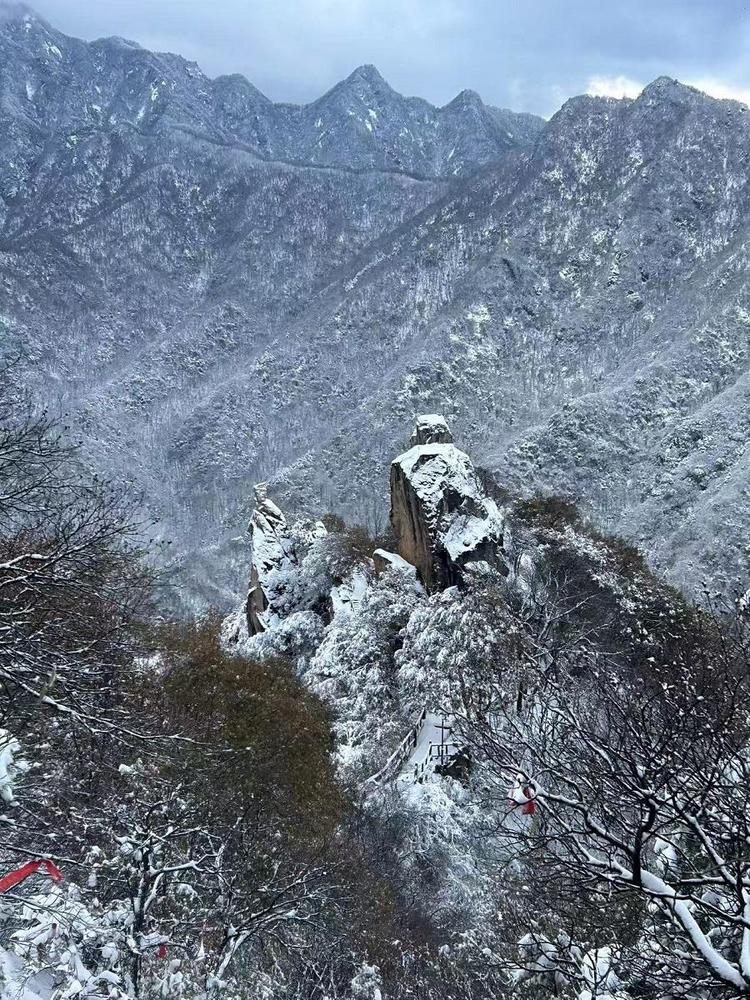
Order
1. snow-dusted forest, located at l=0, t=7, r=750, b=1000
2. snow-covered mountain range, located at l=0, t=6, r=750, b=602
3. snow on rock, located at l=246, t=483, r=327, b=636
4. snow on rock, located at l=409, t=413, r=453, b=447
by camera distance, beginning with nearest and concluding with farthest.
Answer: snow-dusted forest, located at l=0, t=7, r=750, b=1000 < snow on rock, located at l=246, t=483, r=327, b=636 < snow on rock, located at l=409, t=413, r=453, b=447 < snow-covered mountain range, located at l=0, t=6, r=750, b=602

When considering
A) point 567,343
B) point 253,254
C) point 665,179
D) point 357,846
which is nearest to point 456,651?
point 357,846

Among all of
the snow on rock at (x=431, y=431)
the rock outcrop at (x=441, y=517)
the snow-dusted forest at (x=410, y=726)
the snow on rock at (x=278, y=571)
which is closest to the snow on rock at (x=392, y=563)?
the snow-dusted forest at (x=410, y=726)

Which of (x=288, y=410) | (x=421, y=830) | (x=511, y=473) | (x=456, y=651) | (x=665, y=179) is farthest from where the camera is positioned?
(x=288, y=410)

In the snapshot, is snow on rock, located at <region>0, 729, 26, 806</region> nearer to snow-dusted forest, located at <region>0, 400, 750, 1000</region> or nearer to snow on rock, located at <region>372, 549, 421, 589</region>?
snow-dusted forest, located at <region>0, 400, 750, 1000</region>

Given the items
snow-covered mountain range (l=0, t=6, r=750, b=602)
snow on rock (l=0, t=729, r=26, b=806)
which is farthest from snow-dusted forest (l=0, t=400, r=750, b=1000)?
snow-covered mountain range (l=0, t=6, r=750, b=602)

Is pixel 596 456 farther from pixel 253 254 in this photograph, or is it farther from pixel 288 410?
pixel 253 254

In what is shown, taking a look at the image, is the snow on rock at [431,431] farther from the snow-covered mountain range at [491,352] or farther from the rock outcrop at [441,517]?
the snow-covered mountain range at [491,352]

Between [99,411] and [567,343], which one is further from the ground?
[567,343]

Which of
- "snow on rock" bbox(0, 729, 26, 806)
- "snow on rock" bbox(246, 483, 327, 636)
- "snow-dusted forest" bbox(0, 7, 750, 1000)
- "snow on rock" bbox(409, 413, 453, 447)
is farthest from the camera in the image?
"snow on rock" bbox(409, 413, 453, 447)

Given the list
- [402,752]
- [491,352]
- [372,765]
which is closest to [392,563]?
[402,752]
